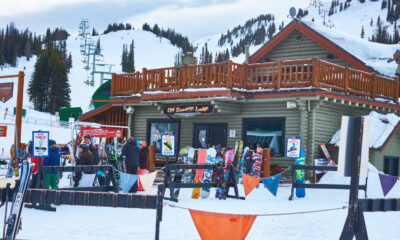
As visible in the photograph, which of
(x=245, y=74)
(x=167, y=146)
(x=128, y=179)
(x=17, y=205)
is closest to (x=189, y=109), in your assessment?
(x=245, y=74)

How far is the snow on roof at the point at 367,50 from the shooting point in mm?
19797

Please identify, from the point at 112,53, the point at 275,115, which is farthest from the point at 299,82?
the point at 112,53

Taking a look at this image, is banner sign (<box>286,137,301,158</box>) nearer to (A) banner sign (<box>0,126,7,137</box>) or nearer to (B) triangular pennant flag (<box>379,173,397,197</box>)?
(B) triangular pennant flag (<box>379,173,397,197</box>)

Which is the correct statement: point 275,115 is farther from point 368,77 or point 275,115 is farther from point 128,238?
point 128,238

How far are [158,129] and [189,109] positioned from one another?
10.0ft

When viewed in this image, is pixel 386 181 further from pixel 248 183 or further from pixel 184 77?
pixel 184 77

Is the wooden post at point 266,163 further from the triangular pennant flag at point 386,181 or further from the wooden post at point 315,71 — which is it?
the triangular pennant flag at point 386,181

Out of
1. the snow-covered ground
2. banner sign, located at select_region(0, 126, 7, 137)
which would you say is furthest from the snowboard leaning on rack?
banner sign, located at select_region(0, 126, 7, 137)

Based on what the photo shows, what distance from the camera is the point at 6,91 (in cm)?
1361

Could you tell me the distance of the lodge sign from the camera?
1769cm

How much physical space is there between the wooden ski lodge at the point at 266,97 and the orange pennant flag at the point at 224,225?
1142cm

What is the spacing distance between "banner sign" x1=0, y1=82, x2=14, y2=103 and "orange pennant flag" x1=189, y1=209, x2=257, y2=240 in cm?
988

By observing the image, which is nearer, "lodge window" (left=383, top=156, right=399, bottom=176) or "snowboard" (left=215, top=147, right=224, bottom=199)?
"snowboard" (left=215, top=147, right=224, bottom=199)

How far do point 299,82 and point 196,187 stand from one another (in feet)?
19.7
